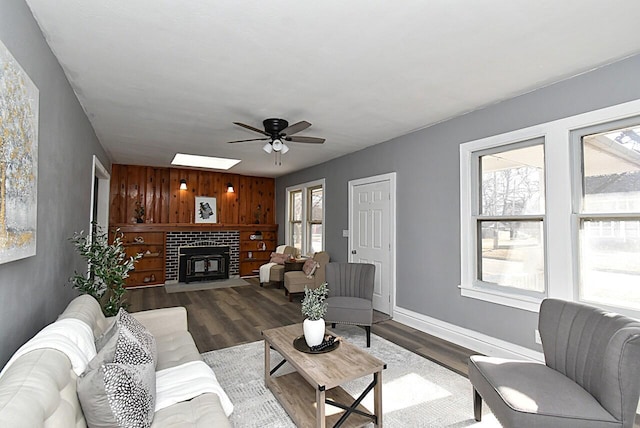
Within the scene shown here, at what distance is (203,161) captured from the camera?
245 inches

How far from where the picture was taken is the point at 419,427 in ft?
6.64

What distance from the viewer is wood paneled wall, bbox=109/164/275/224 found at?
6512 millimetres

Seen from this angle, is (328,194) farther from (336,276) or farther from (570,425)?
(570,425)

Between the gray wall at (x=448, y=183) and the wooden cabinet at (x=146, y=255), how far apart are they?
4526 mm

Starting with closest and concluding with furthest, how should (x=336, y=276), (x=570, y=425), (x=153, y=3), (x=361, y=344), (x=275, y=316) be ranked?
(x=570, y=425) < (x=153, y=3) < (x=361, y=344) < (x=336, y=276) < (x=275, y=316)

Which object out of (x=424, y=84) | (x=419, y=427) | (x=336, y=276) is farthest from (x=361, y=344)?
(x=424, y=84)

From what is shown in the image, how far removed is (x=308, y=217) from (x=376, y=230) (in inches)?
93.8

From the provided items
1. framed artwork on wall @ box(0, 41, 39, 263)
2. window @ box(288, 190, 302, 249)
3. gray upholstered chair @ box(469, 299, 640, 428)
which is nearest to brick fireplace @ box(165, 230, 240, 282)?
window @ box(288, 190, 302, 249)

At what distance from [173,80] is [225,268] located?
521cm

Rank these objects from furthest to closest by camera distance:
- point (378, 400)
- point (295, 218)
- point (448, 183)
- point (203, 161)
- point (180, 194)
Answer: point (295, 218), point (180, 194), point (203, 161), point (448, 183), point (378, 400)

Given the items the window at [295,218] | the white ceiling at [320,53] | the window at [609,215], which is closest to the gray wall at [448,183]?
the white ceiling at [320,53]

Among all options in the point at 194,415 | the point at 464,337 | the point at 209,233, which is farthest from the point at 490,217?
the point at 209,233

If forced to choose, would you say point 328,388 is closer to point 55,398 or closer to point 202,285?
point 55,398

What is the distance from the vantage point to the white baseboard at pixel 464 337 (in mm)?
2844
